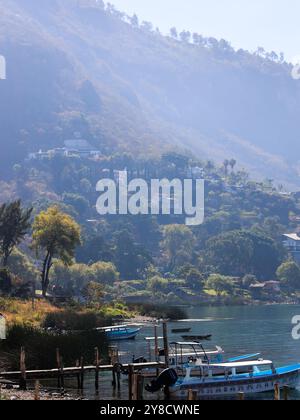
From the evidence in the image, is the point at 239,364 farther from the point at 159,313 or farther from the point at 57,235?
the point at 159,313

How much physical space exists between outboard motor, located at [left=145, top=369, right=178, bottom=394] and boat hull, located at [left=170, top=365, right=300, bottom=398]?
2.27m

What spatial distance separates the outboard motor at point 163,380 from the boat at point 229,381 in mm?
335

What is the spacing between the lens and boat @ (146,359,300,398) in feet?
160

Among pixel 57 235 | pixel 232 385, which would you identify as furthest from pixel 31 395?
pixel 57 235

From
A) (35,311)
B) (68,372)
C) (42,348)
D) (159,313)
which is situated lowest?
(68,372)

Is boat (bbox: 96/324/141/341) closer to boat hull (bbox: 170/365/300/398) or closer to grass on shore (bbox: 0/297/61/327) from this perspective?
grass on shore (bbox: 0/297/61/327)

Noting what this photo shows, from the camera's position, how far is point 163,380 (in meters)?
44.7

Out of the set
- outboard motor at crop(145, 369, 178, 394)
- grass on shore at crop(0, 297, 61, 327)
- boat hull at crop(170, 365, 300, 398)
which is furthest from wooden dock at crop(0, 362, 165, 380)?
grass on shore at crop(0, 297, 61, 327)

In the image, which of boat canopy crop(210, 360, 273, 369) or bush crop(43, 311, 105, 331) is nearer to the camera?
boat canopy crop(210, 360, 273, 369)

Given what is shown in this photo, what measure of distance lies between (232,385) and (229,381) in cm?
38

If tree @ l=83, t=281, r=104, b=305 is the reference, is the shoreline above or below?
below

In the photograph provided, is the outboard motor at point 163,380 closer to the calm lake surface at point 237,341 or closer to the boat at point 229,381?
the boat at point 229,381
